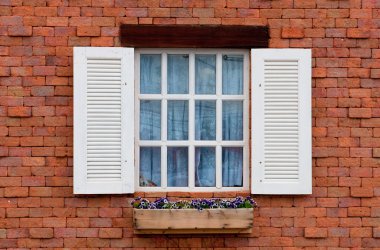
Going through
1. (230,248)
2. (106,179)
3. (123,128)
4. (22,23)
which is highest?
(22,23)

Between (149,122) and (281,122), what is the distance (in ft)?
4.07

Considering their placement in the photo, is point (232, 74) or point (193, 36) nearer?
point (193, 36)

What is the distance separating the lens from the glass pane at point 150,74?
6.88 m

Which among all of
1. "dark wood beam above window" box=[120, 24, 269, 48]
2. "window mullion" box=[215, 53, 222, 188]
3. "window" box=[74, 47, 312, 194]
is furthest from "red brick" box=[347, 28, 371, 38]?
"window mullion" box=[215, 53, 222, 188]

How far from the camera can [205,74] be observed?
691cm

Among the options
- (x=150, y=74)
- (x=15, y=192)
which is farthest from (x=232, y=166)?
(x=15, y=192)

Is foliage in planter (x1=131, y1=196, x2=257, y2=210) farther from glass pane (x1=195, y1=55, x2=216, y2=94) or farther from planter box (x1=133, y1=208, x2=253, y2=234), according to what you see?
glass pane (x1=195, y1=55, x2=216, y2=94)

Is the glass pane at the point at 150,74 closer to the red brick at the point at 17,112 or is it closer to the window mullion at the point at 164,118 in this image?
the window mullion at the point at 164,118

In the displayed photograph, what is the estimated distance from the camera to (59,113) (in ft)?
22.0

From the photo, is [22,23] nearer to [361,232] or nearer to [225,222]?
[225,222]

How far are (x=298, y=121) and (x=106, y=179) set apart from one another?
1.85 meters

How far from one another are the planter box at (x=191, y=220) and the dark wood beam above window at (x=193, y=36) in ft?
5.02

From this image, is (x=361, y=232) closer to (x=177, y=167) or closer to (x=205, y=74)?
(x=177, y=167)

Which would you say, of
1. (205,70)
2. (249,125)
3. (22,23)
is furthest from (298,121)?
(22,23)
